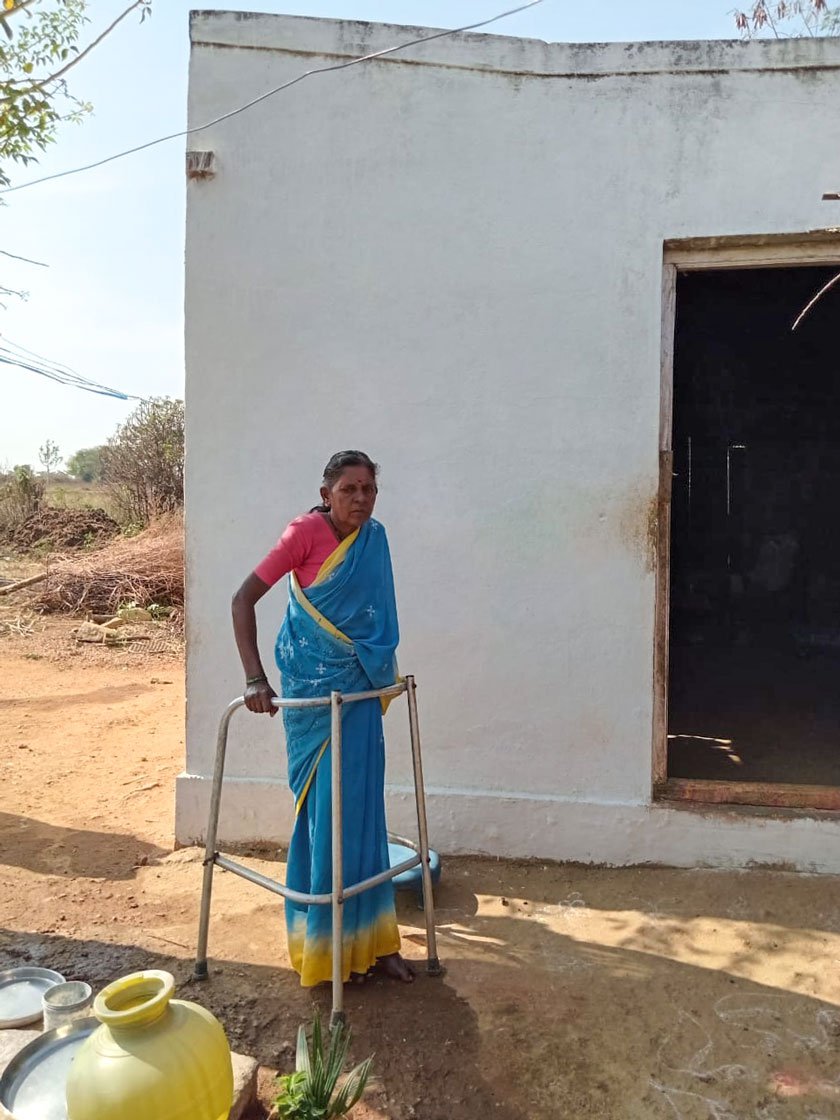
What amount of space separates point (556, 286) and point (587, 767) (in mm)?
2151

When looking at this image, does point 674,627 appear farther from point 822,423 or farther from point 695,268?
point 695,268

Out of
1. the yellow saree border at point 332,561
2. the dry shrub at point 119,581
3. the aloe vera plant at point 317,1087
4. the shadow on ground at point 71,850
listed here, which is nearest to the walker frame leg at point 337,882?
the aloe vera plant at point 317,1087

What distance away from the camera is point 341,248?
13.0 ft

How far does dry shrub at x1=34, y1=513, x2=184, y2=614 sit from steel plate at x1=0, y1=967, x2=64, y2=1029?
814 cm

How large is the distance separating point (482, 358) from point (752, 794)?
2.28 meters

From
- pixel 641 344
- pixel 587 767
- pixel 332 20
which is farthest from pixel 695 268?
pixel 587 767

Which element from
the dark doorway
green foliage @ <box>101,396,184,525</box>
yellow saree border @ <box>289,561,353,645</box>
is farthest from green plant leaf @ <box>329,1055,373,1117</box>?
green foliage @ <box>101,396,184,525</box>

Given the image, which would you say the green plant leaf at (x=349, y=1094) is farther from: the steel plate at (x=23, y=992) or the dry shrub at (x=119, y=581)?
the dry shrub at (x=119, y=581)

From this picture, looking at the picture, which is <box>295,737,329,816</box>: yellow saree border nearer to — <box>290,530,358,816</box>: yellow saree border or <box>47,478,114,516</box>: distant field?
<box>290,530,358,816</box>: yellow saree border

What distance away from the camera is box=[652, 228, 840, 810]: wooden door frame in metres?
3.78

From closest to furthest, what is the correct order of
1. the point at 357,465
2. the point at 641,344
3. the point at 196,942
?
the point at 357,465 → the point at 196,942 → the point at 641,344

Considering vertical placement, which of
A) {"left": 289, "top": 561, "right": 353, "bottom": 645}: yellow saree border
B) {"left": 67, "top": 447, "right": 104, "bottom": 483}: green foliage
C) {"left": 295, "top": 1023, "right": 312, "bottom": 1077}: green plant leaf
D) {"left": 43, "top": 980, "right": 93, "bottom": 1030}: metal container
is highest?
{"left": 67, "top": 447, "right": 104, "bottom": 483}: green foliage

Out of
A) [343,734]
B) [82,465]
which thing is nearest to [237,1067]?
[343,734]

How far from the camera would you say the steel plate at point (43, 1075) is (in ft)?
7.06
